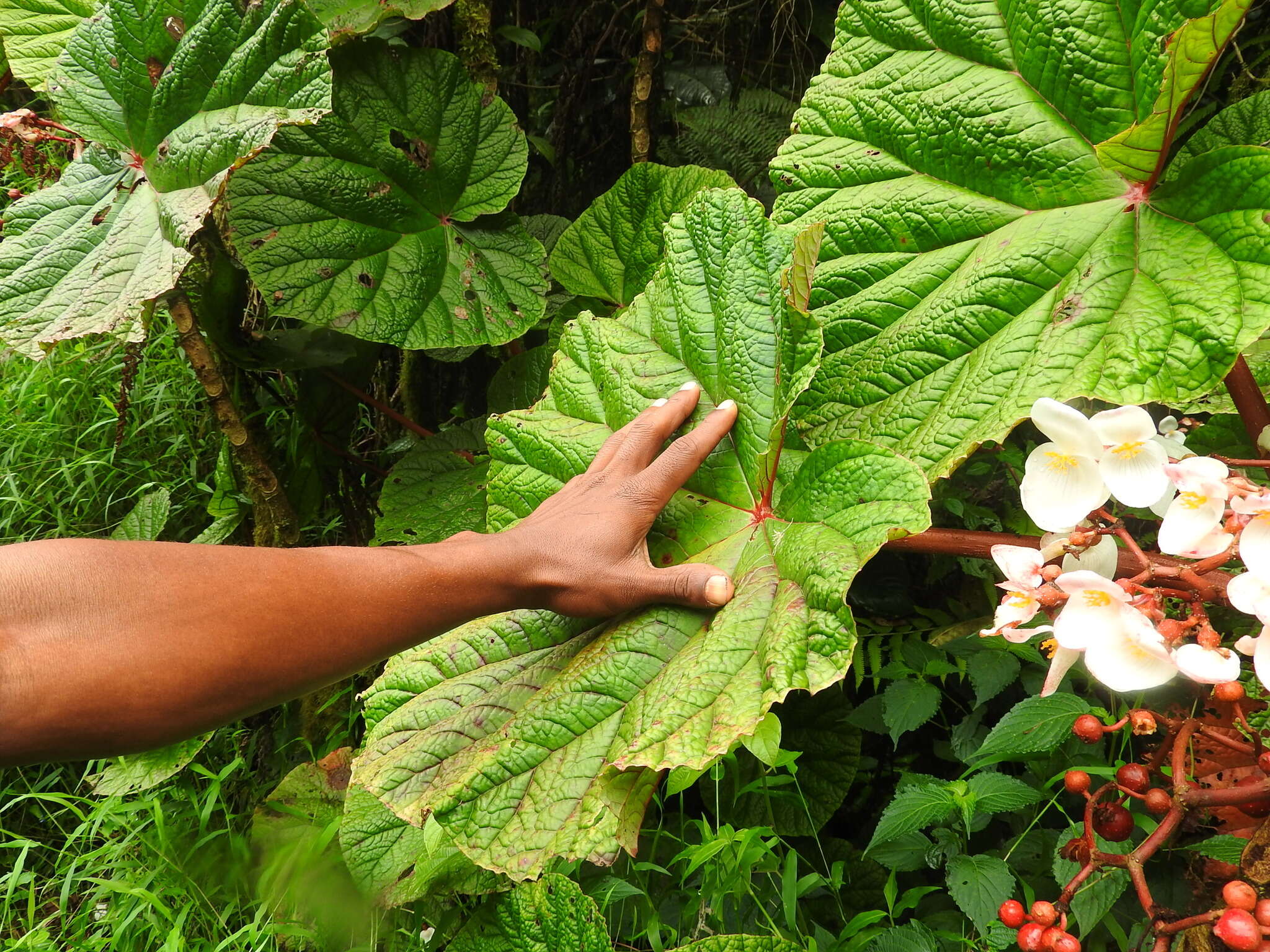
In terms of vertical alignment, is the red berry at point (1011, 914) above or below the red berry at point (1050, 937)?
below

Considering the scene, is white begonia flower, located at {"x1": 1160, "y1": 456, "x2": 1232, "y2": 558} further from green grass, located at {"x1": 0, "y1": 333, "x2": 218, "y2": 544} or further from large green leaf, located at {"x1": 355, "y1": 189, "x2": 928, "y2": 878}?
green grass, located at {"x1": 0, "y1": 333, "x2": 218, "y2": 544}

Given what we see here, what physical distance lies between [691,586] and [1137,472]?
0.46 metres

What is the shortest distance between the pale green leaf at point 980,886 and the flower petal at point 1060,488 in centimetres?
56

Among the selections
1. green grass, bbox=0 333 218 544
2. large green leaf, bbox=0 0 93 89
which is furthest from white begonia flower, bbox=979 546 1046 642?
green grass, bbox=0 333 218 544

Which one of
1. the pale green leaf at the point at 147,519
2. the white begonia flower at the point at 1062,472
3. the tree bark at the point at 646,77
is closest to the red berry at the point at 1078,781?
the white begonia flower at the point at 1062,472

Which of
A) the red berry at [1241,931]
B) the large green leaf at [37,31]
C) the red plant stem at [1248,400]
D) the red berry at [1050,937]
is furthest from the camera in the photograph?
the large green leaf at [37,31]

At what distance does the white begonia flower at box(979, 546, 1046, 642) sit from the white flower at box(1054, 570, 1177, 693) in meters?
0.03

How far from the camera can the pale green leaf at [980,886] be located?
44.8 inches

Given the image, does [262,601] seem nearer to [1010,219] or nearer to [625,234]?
[1010,219]

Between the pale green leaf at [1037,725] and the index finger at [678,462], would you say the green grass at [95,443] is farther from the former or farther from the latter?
the pale green leaf at [1037,725]

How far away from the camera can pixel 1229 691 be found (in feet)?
2.45

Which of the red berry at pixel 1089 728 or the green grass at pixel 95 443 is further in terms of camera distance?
the green grass at pixel 95 443

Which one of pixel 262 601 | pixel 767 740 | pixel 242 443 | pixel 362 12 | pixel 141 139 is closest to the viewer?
pixel 262 601

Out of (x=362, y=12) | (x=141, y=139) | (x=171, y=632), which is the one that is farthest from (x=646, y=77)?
(x=171, y=632)
